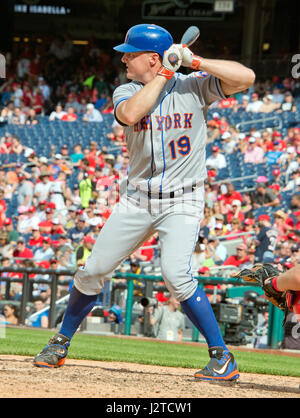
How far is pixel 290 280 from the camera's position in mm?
4047

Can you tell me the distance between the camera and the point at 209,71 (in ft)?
13.4

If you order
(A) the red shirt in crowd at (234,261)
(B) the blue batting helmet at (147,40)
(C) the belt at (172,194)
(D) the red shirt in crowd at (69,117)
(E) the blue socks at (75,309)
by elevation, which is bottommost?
(E) the blue socks at (75,309)

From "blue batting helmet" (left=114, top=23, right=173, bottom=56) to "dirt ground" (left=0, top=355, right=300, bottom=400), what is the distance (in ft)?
6.31

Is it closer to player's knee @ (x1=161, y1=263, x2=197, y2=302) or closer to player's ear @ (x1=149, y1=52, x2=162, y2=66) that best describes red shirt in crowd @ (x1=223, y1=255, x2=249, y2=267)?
player's knee @ (x1=161, y1=263, x2=197, y2=302)

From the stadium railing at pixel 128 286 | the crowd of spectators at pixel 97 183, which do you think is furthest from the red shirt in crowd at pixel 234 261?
the stadium railing at pixel 128 286

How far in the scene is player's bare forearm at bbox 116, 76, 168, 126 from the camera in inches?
160

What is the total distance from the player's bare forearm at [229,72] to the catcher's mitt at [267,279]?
3.61 ft

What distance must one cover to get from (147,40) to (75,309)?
173 cm

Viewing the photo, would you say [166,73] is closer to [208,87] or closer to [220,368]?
[208,87]

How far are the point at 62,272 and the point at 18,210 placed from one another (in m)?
4.86

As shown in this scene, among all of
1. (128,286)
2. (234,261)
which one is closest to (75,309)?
(128,286)

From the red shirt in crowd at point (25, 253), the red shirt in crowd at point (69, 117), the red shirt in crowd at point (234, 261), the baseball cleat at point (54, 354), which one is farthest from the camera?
the red shirt in crowd at point (69, 117)

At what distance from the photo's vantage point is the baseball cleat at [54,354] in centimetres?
455

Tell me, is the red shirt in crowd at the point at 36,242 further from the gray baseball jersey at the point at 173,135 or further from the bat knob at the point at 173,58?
the bat knob at the point at 173,58
